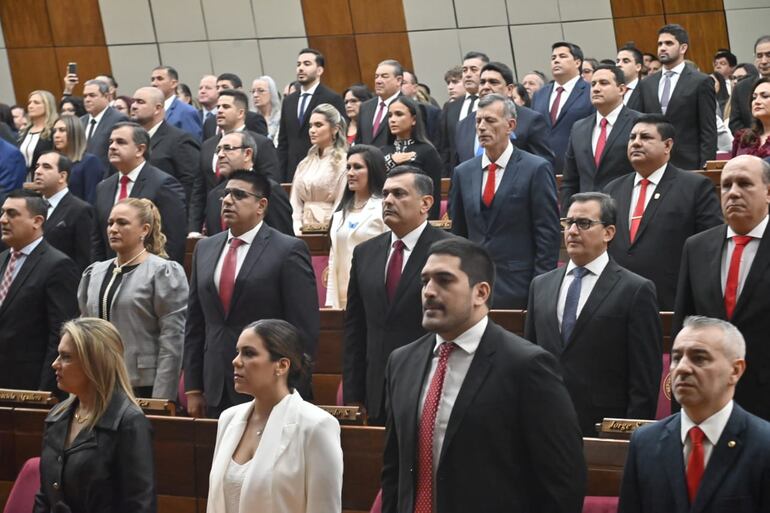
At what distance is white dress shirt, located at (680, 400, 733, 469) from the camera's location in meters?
2.76

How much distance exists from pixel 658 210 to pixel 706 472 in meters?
2.17

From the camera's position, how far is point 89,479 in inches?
131

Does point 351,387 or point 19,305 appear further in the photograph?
point 19,305

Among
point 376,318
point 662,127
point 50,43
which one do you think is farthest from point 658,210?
point 50,43

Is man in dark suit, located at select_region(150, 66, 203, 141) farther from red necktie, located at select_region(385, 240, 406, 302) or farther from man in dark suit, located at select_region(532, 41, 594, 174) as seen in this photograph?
red necktie, located at select_region(385, 240, 406, 302)

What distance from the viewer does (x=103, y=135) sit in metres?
7.39

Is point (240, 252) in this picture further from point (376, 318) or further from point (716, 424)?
point (716, 424)

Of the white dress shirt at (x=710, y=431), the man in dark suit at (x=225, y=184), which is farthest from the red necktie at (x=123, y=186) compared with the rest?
the white dress shirt at (x=710, y=431)

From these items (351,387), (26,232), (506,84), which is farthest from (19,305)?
(506,84)

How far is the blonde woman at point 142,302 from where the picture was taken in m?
4.55

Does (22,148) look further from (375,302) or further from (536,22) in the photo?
(536,22)

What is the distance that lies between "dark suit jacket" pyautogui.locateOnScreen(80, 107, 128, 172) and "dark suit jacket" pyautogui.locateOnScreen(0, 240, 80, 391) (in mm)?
2174

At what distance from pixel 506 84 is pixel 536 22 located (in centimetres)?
542

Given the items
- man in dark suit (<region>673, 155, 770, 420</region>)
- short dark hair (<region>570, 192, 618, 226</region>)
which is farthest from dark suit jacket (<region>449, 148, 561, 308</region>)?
man in dark suit (<region>673, 155, 770, 420</region>)
